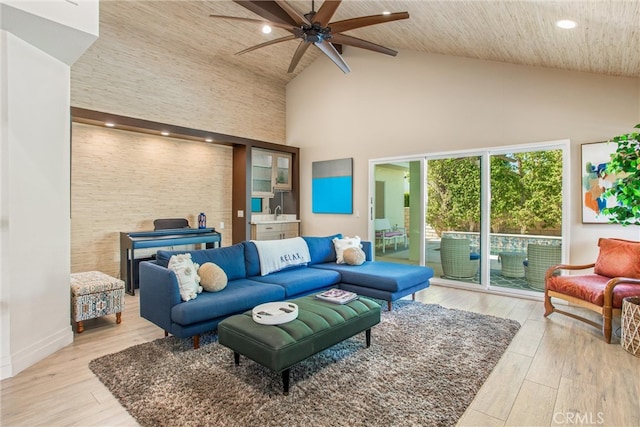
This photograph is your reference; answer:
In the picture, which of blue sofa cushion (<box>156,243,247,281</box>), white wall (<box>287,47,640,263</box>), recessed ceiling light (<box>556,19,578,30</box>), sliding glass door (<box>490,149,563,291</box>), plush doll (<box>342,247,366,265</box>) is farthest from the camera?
plush doll (<box>342,247,366,265</box>)

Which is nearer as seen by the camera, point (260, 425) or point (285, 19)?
point (260, 425)

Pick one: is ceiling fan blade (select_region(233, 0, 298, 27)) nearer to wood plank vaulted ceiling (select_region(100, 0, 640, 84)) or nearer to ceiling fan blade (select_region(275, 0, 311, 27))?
ceiling fan blade (select_region(275, 0, 311, 27))

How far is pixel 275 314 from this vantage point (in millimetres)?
2559

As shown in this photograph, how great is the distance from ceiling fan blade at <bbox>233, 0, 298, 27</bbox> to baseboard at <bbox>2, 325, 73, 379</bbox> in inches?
133

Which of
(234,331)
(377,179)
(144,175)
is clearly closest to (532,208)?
(377,179)

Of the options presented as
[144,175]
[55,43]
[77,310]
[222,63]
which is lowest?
[77,310]

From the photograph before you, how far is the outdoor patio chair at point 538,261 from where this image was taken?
461 centimetres

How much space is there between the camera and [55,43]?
2832 millimetres

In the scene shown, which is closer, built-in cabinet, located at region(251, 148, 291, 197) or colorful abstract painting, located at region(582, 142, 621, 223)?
colorful abstract painting, located at region(582, 142, 621, 223)

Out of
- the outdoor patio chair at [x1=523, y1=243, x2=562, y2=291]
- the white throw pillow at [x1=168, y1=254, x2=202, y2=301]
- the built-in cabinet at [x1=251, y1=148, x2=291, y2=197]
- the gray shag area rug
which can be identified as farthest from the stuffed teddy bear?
the outdoor patio chair at [x1=523, y1=243, x2=562, y2=291]

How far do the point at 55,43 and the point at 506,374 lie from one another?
14.8ft

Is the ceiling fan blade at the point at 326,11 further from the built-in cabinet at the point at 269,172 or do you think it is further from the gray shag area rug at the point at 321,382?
the built-in cabinet at the point at 269,172

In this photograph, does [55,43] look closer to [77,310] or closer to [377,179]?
[77,310]

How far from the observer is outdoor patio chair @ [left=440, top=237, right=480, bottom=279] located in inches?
209
